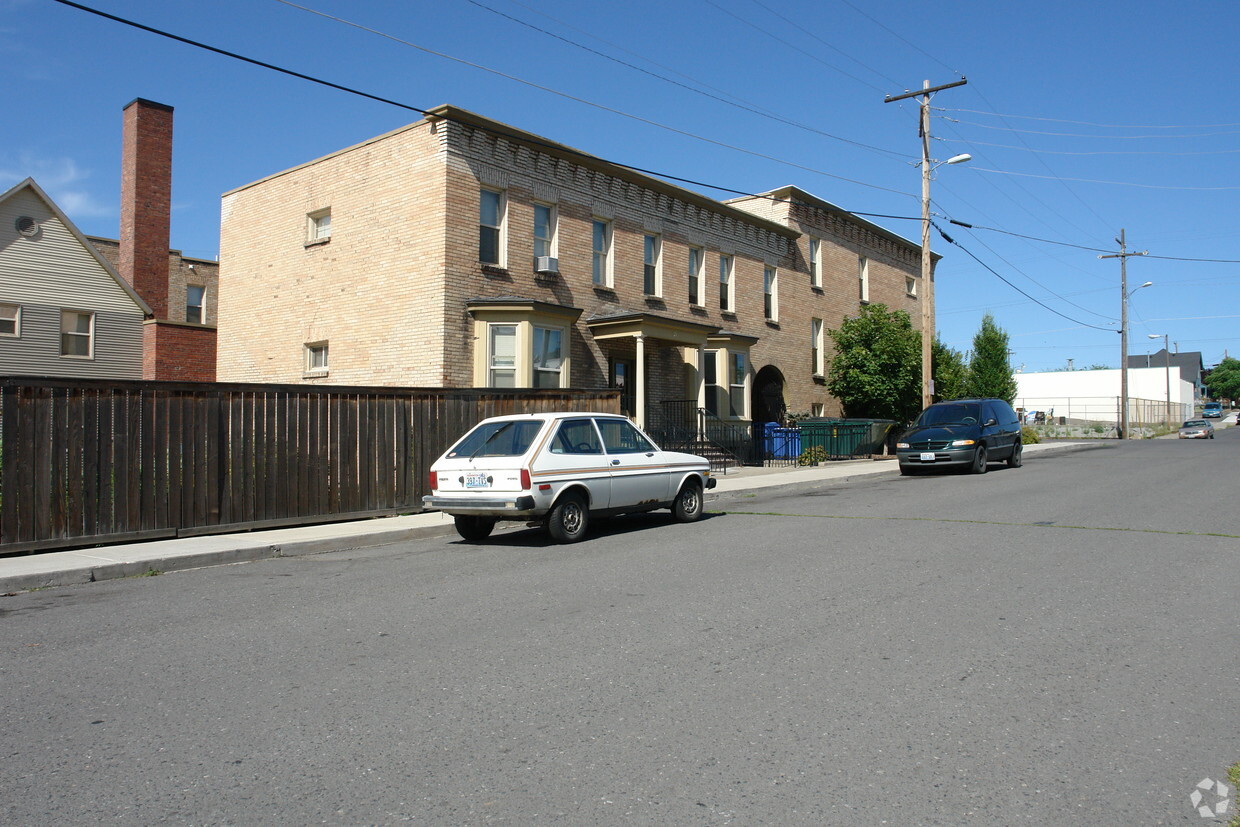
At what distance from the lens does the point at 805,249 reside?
3120 centimetres

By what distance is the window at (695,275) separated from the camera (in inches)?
1026

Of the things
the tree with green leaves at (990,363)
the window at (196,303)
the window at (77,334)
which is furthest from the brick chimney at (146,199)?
the tree with green leaves at (990,363)

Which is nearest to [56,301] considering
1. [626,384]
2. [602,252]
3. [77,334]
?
[77,334]

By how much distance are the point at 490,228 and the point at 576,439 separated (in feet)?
32.7

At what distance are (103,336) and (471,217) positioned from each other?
17774mm

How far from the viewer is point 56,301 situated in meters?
29.2

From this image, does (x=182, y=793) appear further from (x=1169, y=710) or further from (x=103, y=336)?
(x=103, y=336)

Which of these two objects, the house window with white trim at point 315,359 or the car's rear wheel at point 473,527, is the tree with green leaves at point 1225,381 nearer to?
the house window with white trim at point 315,359

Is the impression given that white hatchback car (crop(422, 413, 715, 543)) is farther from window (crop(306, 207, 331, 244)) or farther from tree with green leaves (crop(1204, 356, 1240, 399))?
tree with green leaves (crop(1204, 356, 1240, 399))

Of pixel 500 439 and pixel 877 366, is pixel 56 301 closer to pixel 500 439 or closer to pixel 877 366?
pixel 500 439

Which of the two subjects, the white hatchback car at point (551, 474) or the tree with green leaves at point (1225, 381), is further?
the tree with green leaves at point (1225, 381)

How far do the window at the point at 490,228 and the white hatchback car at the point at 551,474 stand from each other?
892 cm

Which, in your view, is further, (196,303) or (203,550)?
(196,303)

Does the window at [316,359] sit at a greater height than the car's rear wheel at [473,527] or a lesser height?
greater
